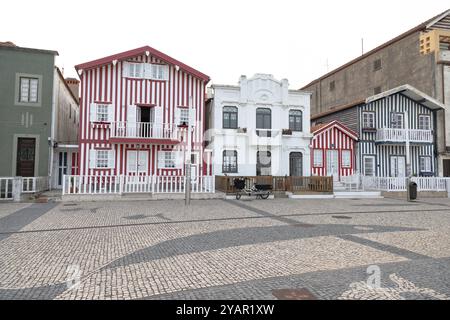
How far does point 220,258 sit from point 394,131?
73.3ft

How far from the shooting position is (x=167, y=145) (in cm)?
1944

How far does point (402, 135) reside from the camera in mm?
23172

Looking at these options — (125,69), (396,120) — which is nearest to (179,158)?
(125,69)

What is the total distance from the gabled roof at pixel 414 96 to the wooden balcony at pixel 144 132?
49.8 feet

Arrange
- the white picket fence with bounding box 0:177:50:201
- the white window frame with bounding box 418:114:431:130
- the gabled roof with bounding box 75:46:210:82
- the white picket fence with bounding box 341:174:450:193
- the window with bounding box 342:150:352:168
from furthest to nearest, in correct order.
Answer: the white window frame with bounding box 418:114:431:130, the window with bounding box 342:150:352:168, the white picket fence with bounding box 341:174:450:193, the gabled roof with bounding box 75:46:210:82, the white picket fence with bounding box 0:177:50:201

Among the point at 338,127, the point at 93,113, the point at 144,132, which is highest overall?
the point at 93,113

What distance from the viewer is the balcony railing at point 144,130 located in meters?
18.5

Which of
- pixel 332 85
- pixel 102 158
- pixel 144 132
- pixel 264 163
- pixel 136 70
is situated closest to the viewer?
pixel 102 158

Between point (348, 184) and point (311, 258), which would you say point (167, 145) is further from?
point (311, 258)

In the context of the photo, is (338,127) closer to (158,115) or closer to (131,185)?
(158,115)

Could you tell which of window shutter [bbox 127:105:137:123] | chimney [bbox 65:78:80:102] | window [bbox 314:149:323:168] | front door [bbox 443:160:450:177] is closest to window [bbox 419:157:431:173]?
front door [bbox 443:160:450:177]

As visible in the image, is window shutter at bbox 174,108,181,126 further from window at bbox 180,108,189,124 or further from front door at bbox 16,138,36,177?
front door at bbox 16,138,36,177

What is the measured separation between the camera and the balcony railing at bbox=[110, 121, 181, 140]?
18.5 metres

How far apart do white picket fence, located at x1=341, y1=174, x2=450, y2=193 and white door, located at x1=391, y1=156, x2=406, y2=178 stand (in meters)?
3.08
